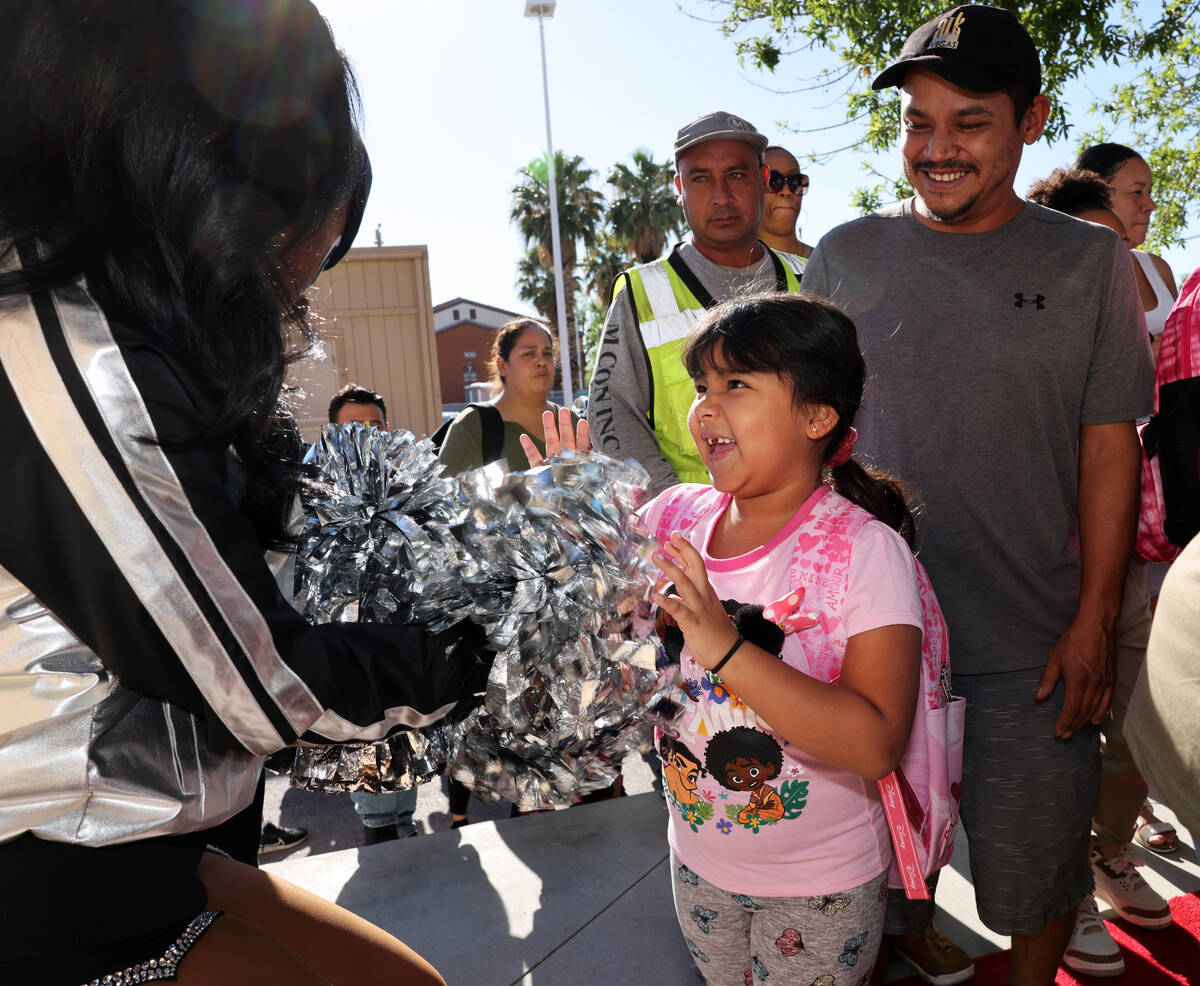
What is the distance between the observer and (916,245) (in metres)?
2.28

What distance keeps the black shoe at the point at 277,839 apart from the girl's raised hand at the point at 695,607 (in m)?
3.34

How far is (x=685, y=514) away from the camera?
80.0 inches

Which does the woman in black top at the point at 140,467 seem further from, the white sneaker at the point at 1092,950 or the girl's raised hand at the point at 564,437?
the white sneaker at the point at 1092,950

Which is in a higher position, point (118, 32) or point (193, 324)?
point (118, 32)

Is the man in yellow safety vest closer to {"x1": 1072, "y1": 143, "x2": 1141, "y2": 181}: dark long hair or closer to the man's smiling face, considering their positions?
the man's smiling face

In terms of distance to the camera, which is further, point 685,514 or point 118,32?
point 685,514

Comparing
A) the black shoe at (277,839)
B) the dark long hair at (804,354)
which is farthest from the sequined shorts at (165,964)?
the black shoe at (277,839)

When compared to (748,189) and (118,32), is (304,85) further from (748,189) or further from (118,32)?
(748,189)

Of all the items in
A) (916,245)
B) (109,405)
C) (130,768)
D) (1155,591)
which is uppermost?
(916,245)

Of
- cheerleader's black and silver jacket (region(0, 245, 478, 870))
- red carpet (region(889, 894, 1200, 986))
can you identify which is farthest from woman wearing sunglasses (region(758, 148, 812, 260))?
cheerleader's black and silver jacket (region(0, 245, 478, 870))

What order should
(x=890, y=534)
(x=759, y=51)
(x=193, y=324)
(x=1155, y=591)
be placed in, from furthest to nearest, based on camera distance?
1. (x=759, y=51)
2. (x=1155, y=591)
3. (x=890, y=534)
4. (x=193, y=324)

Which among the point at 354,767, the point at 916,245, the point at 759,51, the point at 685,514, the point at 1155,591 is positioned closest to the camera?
the point at 354,767

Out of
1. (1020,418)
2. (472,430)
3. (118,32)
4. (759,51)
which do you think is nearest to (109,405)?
(118,32)

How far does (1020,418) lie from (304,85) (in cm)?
171
